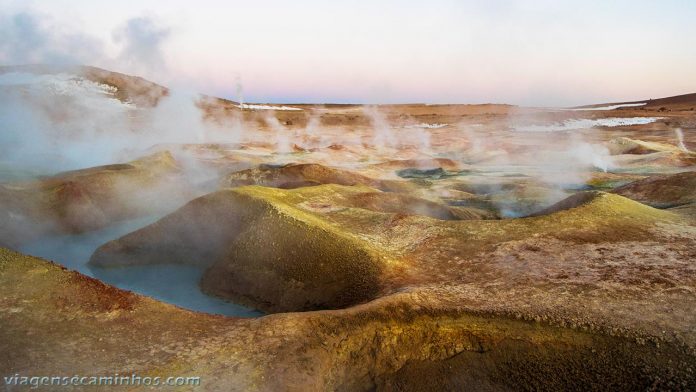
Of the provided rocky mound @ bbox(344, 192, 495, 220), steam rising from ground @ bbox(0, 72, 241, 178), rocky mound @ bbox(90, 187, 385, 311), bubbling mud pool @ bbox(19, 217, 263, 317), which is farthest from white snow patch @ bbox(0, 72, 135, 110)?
rocky mound @ bbox(344, 192, 495, 220)

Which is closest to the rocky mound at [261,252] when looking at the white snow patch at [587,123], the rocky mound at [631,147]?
the rocky mound at [631,147]

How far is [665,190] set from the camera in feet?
68.4

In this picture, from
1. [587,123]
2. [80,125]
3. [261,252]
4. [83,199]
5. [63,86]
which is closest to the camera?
[261,252]

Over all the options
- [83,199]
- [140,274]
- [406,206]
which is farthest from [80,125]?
[406,206]

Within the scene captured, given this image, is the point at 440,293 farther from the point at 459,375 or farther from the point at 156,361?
the point at 156,361

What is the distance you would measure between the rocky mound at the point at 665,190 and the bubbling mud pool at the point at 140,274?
54.7 ft

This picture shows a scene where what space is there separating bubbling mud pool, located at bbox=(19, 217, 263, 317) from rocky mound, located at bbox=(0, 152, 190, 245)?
737mm

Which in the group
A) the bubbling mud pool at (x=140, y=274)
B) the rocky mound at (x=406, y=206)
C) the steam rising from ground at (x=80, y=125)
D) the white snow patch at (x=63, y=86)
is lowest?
the bubbling mud pool at (x=140, y=274)

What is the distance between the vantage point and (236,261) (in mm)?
14320

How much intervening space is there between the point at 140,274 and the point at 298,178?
12.5m

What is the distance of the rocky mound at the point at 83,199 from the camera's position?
19297 millimetres

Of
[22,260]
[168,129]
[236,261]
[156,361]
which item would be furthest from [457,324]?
[168,129]

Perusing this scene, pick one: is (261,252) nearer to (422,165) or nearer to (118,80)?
(422,165)

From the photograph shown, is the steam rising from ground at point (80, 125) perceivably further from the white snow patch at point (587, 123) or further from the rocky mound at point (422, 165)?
the white snow patch at point (587, 123)
